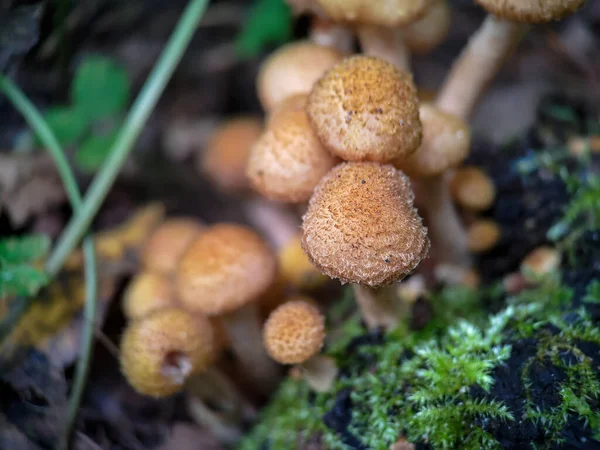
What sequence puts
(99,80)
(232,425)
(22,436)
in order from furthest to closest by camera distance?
1. (99,80)
2. (232,425)
3. (22,436)

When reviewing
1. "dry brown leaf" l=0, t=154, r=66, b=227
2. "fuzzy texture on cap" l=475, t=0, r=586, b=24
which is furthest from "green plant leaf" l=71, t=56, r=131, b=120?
"fuzzy texture on cap" l=475, t=0, r=586, b=24

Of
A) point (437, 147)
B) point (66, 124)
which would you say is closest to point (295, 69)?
point (437, 147)

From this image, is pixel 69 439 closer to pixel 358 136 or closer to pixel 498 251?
pixel 358 136

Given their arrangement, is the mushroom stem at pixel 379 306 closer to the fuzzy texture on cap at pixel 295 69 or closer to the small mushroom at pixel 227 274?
the small mushroom at pixel 227 274

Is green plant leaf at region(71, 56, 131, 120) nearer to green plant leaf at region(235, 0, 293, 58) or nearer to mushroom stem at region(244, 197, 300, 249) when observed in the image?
green plant leaf at region(235, 0, 293, 58)

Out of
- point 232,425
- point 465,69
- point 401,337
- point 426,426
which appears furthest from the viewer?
point 232,425

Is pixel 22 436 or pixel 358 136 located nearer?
pixel 358 136

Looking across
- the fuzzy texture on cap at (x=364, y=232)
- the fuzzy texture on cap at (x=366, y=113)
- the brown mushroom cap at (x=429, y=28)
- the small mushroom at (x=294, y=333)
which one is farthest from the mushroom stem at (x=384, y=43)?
the small mushroom at (x=294, y=333)

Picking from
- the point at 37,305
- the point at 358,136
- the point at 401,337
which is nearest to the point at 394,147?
the point at 358,136
